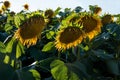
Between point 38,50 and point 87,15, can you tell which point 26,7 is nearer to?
point 38,50

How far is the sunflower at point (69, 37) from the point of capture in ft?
8.14

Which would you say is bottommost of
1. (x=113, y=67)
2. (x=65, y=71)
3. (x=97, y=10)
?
(x=97, y=10)

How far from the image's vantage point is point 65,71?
2.47 m

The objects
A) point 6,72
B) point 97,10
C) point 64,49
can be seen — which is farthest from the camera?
point 97,10

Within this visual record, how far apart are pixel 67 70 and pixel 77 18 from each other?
44 centimetres

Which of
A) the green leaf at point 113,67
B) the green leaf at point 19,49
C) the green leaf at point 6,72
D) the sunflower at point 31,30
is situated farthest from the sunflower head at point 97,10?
the green leaf at point 6,72

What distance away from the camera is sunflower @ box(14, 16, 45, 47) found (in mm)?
2424

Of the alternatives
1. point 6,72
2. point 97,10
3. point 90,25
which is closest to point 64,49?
point 90,25

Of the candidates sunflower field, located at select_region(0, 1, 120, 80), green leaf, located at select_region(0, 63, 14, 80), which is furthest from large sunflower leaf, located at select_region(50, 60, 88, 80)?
green leaf, located at select_region(0, 63, 14, 80)

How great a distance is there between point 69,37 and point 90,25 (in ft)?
0.83

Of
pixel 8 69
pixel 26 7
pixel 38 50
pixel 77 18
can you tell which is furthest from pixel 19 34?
pixel 26 7

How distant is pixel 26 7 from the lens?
370 inches

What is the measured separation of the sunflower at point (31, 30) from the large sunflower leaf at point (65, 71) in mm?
186

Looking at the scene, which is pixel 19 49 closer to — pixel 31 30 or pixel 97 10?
pixel 31 30
